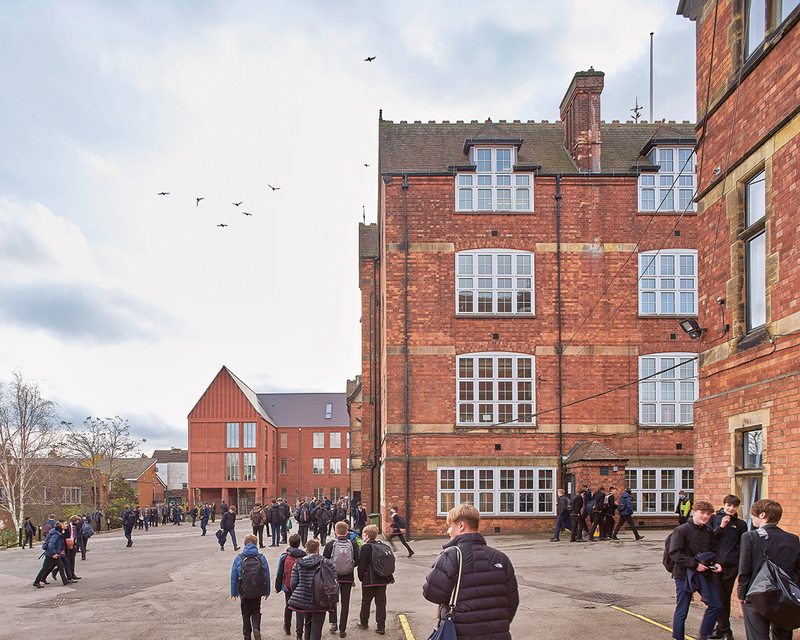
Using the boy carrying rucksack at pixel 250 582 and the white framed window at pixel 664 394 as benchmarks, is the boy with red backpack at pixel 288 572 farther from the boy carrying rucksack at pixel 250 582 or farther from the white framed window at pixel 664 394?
the white framed window at pixel 664 394

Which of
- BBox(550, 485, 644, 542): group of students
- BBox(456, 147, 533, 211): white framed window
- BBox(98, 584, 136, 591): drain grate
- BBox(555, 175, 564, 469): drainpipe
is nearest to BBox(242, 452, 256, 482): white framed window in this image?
BBox(555, 175, 564, 469): drainpipe

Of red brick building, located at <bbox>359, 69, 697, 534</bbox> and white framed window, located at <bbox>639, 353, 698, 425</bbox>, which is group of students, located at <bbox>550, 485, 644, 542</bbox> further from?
white framed window, located at <bbox>639, 353, 698, 425</bbox>

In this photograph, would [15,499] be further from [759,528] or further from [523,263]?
[759,528]

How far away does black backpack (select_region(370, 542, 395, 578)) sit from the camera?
34.1 ft

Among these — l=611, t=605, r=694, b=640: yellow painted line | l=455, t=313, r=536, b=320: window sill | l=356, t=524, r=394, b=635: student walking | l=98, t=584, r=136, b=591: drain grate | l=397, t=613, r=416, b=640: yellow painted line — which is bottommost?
l=98, t=584, r=136, b=591: drain grate

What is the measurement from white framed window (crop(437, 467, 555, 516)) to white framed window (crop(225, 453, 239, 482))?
157 feet

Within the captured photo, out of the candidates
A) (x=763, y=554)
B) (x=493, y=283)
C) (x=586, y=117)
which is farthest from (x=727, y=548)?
(x=586, y=117)

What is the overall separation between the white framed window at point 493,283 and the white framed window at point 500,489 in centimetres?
559

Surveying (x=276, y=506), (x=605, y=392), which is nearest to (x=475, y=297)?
(x=605, y=392)

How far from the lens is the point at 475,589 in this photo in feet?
17.3

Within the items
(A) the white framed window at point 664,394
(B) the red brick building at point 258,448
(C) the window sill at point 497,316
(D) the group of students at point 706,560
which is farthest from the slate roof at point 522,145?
(B) the red brick building at point 258,448

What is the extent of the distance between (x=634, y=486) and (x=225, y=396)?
51.9 m

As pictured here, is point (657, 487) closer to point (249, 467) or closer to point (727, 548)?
point (727, 548)

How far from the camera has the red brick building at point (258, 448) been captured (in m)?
69.4
